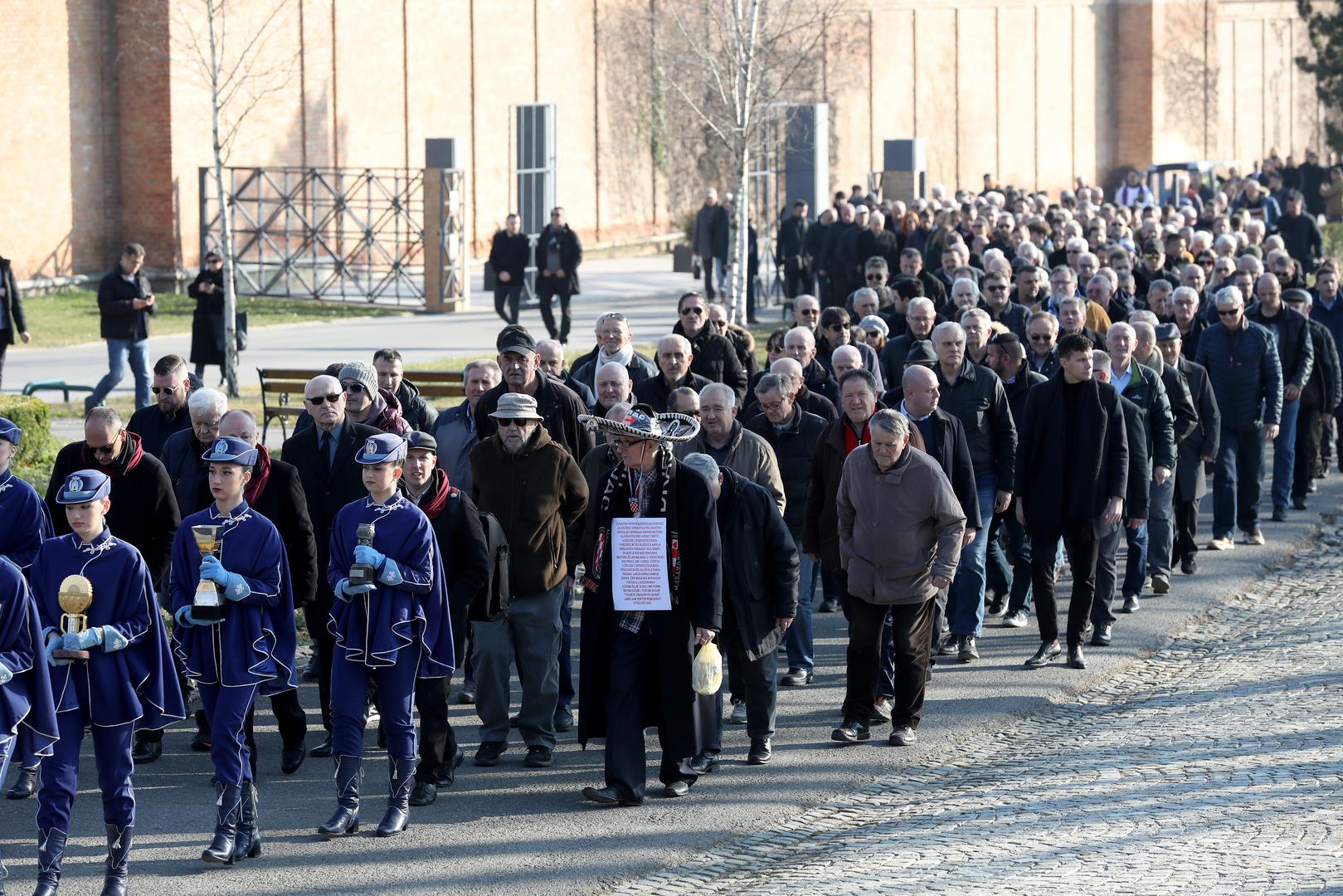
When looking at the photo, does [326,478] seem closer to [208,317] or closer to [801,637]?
[801,637]

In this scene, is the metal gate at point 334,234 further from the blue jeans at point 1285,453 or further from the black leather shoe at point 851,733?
the black leather shoe at point 851,733

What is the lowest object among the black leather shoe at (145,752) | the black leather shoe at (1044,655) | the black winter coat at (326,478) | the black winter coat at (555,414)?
the black leather shoe at (145,752)

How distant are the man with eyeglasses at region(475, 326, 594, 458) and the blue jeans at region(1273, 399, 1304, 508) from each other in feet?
23.8

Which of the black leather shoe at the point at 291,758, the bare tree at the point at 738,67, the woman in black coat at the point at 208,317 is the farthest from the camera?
the bare tree at the point at 738,67

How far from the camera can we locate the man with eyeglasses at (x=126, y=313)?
20266mm

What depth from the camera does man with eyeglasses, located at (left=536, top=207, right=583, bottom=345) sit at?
88.3 feet

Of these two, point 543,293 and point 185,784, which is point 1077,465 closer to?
point 185,784

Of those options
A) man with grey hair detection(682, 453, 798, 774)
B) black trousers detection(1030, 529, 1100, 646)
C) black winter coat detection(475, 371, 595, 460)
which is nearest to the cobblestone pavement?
black trousers detection(1030, 529, 1100, 646)

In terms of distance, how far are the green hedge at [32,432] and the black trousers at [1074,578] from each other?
8298mm

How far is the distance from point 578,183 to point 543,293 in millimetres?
18507

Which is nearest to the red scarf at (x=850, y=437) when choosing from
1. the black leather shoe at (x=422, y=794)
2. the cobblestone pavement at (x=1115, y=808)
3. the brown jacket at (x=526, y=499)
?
the cobblestone pavement at (x=1115, y=808)

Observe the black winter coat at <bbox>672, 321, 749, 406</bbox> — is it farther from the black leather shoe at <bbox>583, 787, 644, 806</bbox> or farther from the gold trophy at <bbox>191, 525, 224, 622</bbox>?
the gold trophy at <bbox>191, 525, 224, 622</bbox>

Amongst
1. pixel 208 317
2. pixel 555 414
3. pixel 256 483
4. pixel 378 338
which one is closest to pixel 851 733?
pixel 555 414

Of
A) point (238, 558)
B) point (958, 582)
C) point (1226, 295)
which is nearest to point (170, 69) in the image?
point (1226, 295)
